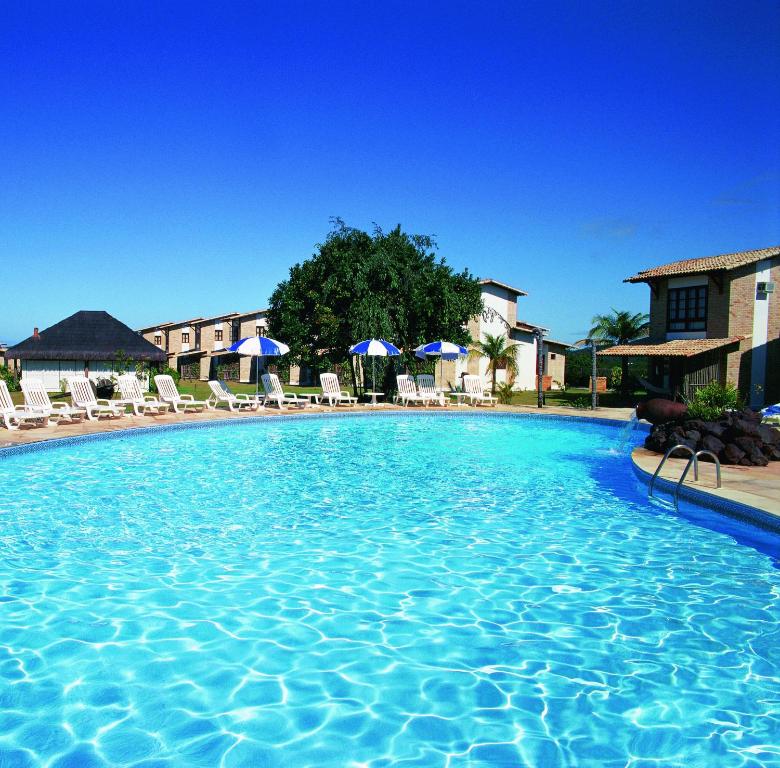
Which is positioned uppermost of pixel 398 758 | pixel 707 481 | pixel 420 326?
pixel 420 326

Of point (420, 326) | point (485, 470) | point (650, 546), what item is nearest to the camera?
point (650, 546)

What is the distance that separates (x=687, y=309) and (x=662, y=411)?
51.3ft

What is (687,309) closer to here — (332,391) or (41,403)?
(332,391)

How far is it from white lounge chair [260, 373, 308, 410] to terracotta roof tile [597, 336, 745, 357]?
12325 millimetres

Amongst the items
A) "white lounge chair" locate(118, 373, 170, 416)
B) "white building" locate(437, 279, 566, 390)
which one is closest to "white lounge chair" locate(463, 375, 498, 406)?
"white lounge chair" locate(118, 373, 170, 416)

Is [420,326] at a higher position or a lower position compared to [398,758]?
higher

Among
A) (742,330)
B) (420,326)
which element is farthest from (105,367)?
(742,330)

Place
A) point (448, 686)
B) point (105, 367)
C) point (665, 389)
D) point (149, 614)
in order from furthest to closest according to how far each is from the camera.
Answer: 1. point (105, 367)
2. point (665, 389)
3. point (149, 614)
4. point (448, 686)

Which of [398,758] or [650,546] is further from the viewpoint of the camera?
[650,546]

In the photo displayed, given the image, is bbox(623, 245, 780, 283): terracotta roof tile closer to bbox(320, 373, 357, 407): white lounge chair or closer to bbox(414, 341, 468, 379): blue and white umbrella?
bbox(414, 341, 468, 379): blue and white umbrella

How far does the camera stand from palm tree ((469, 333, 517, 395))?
35.5 m

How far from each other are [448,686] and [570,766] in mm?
940

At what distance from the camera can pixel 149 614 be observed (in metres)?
5.03

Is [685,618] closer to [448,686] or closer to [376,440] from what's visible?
[448,686]
